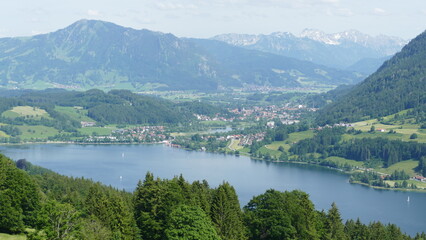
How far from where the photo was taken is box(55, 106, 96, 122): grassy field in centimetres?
17512

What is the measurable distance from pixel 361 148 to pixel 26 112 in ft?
330

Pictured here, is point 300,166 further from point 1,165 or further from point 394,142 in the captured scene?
point 1,165

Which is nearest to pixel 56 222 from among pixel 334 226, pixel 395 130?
pixel 334 226

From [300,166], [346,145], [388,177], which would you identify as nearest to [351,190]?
[388,177]

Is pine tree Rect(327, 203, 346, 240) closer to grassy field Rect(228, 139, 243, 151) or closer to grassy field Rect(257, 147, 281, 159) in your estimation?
grassy field Rect(257, 147, 281, 159)

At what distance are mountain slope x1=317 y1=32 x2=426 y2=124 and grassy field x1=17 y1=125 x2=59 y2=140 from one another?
2803 inches

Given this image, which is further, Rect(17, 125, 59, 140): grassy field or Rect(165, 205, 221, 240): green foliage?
Rect(17, 125, 59, 140): grassy field

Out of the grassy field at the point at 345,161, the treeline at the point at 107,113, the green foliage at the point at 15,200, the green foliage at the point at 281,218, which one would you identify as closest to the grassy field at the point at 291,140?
the grassy field at the point at 345,161

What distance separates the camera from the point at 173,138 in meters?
153

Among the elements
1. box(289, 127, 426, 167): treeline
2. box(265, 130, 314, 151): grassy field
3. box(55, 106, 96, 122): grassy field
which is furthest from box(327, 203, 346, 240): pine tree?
box(55, 106, 96, 122): grassy field

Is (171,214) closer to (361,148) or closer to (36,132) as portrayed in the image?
(361,148)

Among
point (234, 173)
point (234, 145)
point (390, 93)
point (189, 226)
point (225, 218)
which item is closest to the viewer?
point (189, 226)

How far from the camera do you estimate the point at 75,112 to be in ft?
600

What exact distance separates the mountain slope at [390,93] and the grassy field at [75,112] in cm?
7058
